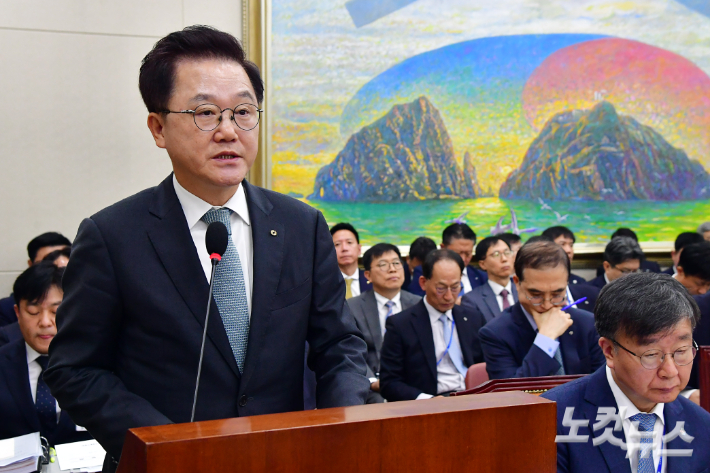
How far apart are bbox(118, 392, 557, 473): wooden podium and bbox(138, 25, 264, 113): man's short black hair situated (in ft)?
2.30

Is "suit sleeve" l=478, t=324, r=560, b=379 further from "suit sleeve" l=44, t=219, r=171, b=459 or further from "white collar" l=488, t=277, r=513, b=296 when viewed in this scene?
"white collar" l=488, t=277, r=513, b=296

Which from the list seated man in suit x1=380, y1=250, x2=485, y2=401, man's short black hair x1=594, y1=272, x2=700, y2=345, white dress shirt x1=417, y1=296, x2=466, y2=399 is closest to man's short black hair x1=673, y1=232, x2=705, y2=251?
seated man in suit x1=380, y1=250, x2=485, y2=401

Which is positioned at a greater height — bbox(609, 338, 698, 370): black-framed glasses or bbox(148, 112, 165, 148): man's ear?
bbox(148, 112, 165, 148): man's ear

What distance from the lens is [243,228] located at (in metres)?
1.37

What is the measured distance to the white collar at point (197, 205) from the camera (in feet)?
4.33

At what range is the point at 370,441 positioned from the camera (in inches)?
32.1

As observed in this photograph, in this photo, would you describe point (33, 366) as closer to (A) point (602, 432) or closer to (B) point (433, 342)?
(B) point (433, 342)

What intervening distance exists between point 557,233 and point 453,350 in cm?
247

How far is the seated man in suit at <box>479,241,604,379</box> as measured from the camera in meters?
2.82

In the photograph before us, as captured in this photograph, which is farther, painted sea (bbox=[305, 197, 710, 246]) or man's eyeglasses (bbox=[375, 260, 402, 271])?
painted sea (bbox=[305, 197, 710, 246])

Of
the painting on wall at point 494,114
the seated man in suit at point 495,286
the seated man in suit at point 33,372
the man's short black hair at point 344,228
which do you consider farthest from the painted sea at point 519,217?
the seated man in suit at point 33,372

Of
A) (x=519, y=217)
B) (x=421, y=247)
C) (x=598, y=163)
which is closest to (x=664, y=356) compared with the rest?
(x=421, y=247)

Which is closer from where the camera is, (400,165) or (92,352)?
(92,352)

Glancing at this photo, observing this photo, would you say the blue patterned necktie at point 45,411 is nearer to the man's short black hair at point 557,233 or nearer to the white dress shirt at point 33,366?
the white dress shirt at point 33,366
